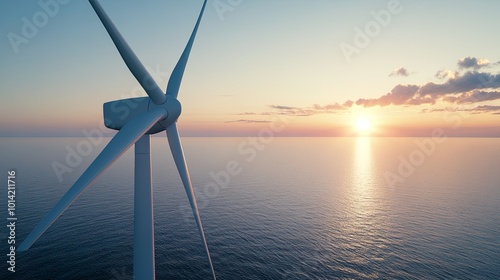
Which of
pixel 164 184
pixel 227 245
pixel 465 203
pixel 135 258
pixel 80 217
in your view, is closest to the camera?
pixel 135 258

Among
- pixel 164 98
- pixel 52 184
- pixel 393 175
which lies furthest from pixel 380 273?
pixel 393 175

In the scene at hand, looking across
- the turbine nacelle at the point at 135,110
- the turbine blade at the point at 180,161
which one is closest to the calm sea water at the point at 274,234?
the turbine blade at the point at 180,161

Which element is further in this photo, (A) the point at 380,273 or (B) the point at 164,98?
(A) the point at 380,273

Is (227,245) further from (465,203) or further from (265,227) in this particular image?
(465,203)

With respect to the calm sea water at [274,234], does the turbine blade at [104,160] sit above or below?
above

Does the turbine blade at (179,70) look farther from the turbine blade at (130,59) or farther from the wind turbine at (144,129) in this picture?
the turbine blade at (130,59)

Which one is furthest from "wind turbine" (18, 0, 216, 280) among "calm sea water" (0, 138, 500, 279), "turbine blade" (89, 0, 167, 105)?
"calm sea water" (0, 138, 500, 279)

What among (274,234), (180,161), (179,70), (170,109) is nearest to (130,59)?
(170,109)
